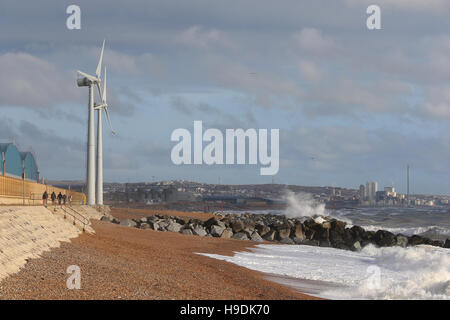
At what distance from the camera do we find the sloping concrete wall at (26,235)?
13.9 m

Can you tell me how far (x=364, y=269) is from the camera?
24625 mm

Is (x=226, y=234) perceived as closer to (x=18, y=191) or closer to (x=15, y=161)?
(x=18, y=191)

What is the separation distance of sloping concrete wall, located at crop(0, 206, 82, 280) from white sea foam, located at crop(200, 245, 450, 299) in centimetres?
694

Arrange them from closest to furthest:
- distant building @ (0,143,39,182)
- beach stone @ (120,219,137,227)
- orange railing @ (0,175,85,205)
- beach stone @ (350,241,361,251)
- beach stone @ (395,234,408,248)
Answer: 1. orange railing @ (0,175,85,205)
2. beach stone @ (350,241,361,251)
3. beach stone @ (120,219,137,227)
4. beach stone @ (395,234,408,248)
5. distant building @ (0,143,39,182)

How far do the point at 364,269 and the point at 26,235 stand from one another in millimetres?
14251

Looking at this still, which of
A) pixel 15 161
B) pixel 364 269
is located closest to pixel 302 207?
pixel 15 161

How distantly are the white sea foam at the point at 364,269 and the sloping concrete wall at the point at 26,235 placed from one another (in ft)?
22.8

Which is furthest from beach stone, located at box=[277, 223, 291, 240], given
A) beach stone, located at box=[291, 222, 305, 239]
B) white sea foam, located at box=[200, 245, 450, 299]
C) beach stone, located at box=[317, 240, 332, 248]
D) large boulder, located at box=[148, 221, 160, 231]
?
large boulder, located at box=[148, 221, 160, 231]

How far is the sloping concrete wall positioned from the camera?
13.9 m

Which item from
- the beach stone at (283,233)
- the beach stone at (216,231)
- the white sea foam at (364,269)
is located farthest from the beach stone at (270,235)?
the white sea foam at (364,269)

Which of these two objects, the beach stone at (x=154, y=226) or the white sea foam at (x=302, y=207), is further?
the white sea foam at (x=302, y=207)

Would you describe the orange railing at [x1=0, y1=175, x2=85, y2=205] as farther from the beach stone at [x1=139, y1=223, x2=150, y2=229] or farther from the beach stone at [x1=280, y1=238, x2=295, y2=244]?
the beach stone at [x1=280, y1=238, x2=295, y2=244]

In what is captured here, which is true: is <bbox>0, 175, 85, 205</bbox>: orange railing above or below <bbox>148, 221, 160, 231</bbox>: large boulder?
above

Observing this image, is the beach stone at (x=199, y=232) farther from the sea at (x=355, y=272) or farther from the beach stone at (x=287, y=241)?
the beach stone at (x=287, y=241)
